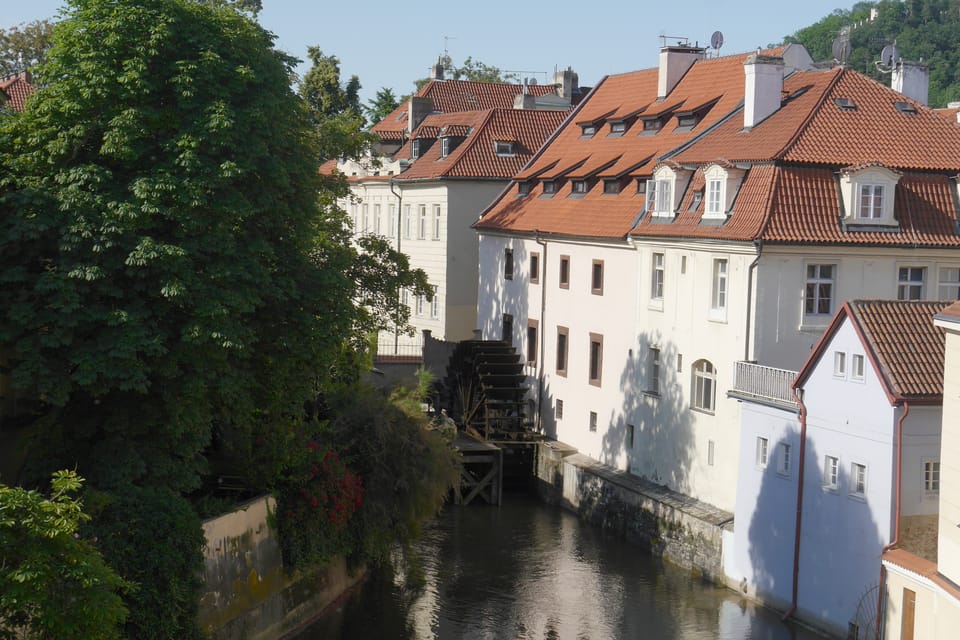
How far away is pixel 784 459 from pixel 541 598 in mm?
5735

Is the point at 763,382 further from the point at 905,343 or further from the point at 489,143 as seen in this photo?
the point at 489,143

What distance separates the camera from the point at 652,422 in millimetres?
33312

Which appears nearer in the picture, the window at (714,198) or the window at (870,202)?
the window at (870,202)

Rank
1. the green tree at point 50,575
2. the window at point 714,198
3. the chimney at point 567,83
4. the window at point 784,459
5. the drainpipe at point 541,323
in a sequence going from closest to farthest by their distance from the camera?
the green tree at point 50,575 → the window at point 784,459 → the window at point 714,198 → the drainpipe at point 541,323 → the chimney at point 567,83

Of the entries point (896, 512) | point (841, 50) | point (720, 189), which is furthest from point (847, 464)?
point (841, 50)

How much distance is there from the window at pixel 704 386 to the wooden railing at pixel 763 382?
1854 millimetres

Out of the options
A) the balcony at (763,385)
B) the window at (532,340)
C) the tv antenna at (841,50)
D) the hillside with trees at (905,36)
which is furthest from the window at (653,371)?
the hillside with trees at (905,36)

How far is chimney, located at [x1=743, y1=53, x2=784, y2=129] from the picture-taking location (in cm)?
3275

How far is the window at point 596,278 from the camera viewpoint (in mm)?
36781

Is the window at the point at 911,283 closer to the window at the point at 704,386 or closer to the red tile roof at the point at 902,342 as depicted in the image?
the window at the point at 704,386

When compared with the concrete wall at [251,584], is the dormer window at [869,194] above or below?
above

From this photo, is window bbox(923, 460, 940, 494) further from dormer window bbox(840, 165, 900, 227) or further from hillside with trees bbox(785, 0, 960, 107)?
hillside with trees bbox(785, 0, 960, 107)

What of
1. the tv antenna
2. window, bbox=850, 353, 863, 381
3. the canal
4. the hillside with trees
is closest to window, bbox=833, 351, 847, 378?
window, bbox=850, 353, 863, 381

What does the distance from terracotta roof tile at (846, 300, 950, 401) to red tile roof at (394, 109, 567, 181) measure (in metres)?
24.1
